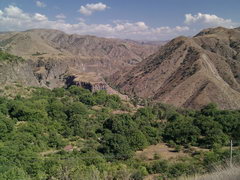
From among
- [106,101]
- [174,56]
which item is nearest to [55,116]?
[106,101]

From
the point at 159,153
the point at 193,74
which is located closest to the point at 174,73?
the point at 193,74

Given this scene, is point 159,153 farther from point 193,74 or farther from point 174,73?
point 174,73

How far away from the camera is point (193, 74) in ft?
248

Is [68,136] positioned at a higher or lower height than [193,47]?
lower

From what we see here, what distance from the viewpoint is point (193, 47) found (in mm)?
92438

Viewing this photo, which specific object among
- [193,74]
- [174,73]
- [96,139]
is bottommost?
[96,139]

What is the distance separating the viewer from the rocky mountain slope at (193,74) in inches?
2562

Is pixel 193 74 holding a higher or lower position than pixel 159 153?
higher

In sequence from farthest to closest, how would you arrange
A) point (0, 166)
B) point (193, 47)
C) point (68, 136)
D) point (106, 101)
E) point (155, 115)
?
point (193, 47) < point (106, 101) < point (155, 115) < point (68, 136) < point (0, 166)

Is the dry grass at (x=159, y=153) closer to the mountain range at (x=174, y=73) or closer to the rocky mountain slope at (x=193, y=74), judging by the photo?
the mountain range at (x=174, y=73)

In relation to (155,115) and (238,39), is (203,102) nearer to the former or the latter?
(155,115)

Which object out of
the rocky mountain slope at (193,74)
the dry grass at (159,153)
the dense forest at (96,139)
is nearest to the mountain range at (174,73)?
the rocky mountain slope at (193,74)

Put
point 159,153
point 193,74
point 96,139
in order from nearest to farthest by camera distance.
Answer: point 159,153 → point 96,139 → point 193,74

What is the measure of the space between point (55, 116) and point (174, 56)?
68.5 meters
